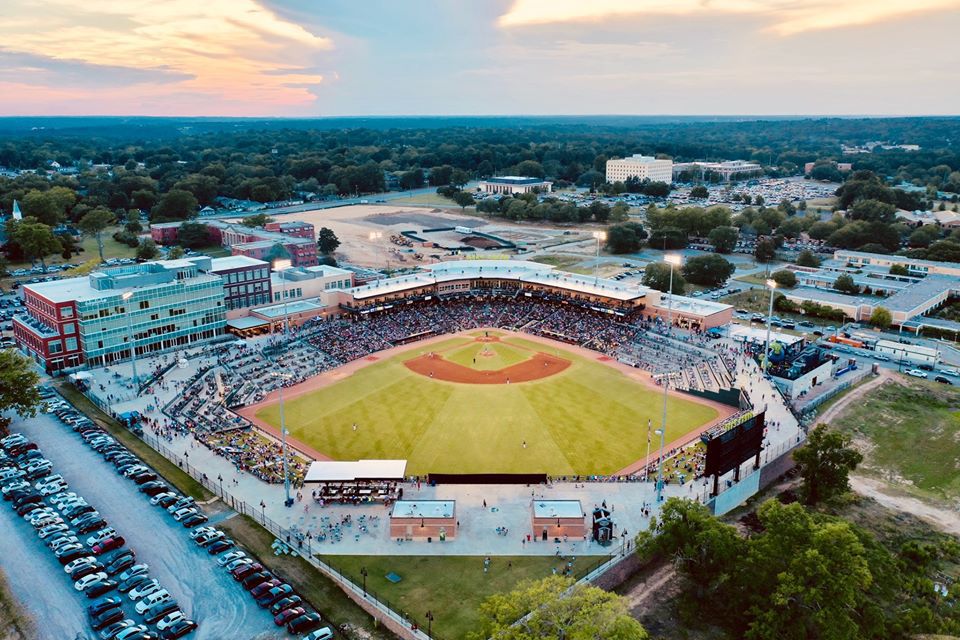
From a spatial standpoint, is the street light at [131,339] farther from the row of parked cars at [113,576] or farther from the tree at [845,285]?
the tree at [845,285]

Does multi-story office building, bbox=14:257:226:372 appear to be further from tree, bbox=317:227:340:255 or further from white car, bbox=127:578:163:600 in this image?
tree, bbox=317:227:340:255

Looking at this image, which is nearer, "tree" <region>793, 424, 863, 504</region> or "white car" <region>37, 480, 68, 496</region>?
"white car" <region>37, 480, 68, 496</region>

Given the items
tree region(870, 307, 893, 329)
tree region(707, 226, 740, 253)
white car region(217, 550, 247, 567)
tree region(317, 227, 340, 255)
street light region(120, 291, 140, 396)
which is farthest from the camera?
tree region(707, 226, 740, 253)

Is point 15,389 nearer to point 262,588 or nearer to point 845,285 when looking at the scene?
point 262,588

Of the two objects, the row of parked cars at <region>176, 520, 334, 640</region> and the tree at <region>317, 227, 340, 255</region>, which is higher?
the tree at <region>317, 227, 340, 255</region>

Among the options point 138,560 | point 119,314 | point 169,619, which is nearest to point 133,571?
point 138,560

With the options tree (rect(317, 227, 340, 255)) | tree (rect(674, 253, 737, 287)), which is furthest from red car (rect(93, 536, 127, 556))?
tree (rect(317, 227, 340, 255))

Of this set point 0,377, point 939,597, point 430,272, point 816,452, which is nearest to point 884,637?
point 939,597
